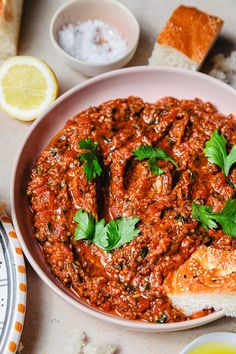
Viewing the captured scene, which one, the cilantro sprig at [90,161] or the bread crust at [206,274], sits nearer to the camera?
the bread crust at [206,274]

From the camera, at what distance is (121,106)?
4957 mm

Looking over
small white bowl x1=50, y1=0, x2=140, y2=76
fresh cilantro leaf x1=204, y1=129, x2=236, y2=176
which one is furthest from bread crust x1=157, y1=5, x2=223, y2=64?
fresh cilantro leaf x1=204, y1=129, x2=236, y2=176

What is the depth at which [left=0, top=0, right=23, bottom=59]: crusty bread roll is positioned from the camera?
5.25 meters

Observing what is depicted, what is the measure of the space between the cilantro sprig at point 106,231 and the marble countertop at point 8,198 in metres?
0.68

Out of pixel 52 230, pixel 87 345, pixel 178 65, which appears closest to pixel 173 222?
pixel 52 230

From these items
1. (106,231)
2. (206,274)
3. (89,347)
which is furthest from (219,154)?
(89,347)

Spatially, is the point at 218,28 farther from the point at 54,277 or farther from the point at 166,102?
the point at 54,277

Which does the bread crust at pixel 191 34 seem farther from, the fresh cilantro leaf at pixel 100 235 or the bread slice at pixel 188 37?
the fresh cilantro leaf at pixel 100 235

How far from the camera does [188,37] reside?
5160 mm

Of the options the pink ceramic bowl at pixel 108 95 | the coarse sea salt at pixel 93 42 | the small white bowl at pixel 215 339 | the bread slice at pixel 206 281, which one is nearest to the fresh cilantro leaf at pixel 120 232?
the bread slice at pixel 206 281

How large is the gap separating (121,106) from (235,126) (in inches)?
37.6

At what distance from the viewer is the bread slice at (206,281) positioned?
423 cm

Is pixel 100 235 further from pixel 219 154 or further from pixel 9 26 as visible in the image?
pixel 9 26

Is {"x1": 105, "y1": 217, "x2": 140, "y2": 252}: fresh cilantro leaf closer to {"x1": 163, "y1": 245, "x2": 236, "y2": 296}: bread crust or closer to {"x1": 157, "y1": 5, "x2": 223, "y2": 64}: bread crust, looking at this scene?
{"x1": 163, "y1": 245, "x2": 236, "y2": 296}: bread crust
